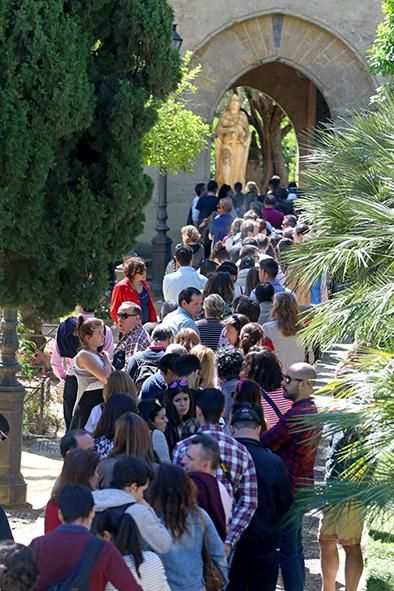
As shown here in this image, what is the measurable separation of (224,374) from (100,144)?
2.06 m

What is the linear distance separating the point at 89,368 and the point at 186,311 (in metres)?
1.59

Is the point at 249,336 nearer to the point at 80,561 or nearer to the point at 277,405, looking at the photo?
the point at 277,405

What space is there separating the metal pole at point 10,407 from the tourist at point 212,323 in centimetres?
161

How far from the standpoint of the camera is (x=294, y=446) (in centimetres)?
818

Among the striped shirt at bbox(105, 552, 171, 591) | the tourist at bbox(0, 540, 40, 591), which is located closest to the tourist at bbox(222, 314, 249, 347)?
the striped shirt at bbox(105, 552, 171, 591)

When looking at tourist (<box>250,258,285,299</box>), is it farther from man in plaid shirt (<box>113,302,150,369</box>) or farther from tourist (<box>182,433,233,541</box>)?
tourist (<box>182,433,233,541</box>)

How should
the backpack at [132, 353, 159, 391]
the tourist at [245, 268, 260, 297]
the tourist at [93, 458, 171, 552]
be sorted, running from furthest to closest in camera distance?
the tourist at [245, 268, 260, 297], the backpack at [132, 353, 159, 391], the tourist at [93, 458, 171, 552]

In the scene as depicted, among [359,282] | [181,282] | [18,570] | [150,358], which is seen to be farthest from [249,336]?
[18,570]

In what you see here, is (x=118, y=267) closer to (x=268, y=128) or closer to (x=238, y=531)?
(x=238, y=531)

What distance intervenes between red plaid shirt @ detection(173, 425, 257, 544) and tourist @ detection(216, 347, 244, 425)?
67.1 inches

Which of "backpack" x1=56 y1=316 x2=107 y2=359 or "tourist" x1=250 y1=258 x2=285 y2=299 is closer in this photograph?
"backpack" x1=56 y1=316 x2=107 y2=359

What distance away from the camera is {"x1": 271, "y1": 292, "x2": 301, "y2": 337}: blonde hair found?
37.3ft

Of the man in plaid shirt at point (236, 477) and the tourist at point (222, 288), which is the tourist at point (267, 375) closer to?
the man in plaid shirt at point (236, 477)

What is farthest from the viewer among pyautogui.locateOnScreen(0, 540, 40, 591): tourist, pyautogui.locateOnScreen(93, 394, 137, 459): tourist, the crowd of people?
pyautogui.locateOnScreen(93, 394, 137, 459): tourist
